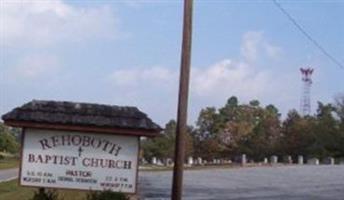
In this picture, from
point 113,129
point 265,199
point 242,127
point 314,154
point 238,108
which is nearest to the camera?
point 113,129

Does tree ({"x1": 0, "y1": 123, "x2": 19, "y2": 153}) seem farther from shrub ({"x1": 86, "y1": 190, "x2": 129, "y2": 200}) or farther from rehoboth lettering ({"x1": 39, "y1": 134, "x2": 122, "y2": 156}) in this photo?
shrub ({"x1": 86, "y1": 190, "x2": 129, "y2": 200})

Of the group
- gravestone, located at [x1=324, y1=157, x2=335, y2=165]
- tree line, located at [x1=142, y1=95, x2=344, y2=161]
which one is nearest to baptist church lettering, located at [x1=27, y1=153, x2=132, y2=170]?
gravestone, located at [x1=324, y1=157, x2=335, y2=165]

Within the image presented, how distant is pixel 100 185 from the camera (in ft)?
50.3

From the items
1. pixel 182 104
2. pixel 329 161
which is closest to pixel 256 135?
pixel 329 161

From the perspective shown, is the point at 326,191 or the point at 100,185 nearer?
the point at 100,185

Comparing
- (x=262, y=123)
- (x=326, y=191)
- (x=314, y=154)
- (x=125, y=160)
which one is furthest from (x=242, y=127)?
(x=125, y=160)

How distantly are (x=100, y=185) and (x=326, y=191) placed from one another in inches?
758

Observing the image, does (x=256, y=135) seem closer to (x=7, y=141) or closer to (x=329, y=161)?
(x=329, y=161)

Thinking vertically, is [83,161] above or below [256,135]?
below

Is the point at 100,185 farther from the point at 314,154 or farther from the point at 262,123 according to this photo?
the point at 262,123

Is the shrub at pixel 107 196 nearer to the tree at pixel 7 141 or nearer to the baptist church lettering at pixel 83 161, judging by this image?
the baptist church lettering at pixel 83 161

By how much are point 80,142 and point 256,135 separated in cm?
11752

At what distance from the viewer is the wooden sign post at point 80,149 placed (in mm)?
15289

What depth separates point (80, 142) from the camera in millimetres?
15453
